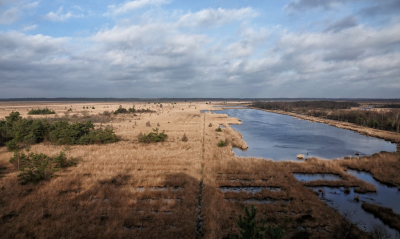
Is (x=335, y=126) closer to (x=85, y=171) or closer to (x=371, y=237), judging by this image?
(x=371, y=237)

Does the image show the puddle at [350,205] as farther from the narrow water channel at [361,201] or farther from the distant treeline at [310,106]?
the distant treeline at [310,106]

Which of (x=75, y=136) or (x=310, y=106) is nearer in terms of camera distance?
(x=75, y=136)

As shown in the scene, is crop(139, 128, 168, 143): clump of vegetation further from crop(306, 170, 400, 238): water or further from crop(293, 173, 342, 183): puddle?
crop(306, 170, 400, 238): water

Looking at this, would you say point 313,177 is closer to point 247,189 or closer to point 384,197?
point 384,197

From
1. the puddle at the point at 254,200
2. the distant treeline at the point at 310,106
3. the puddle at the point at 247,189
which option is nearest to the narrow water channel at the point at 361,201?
the puddle at the point at 247,189

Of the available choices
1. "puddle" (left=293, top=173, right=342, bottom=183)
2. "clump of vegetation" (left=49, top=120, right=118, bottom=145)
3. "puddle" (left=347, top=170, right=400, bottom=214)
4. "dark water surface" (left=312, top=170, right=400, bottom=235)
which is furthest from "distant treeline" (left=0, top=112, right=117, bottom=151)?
"puddle" (left=347, top=170, right=400, bottom=214)

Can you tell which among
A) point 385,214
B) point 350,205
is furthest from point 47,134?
point 385,214

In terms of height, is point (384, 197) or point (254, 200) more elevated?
point (254, 200)
